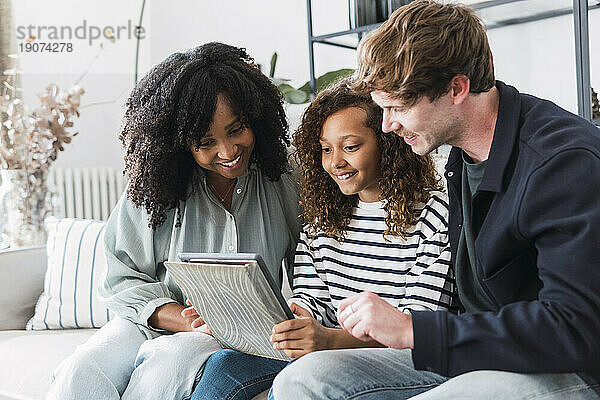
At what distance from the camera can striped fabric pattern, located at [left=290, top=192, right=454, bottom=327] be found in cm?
140

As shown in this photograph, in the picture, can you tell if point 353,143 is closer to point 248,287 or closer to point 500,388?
point 248,287

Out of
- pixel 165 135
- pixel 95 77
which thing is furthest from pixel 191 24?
pixel 165 135

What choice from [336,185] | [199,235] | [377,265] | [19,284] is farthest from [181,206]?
[19,284]

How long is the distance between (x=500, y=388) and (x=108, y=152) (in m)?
3.13

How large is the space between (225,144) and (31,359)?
2.43ft

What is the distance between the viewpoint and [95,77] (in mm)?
3779

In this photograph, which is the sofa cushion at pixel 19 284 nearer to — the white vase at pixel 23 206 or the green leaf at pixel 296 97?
the white vase at pixel 23 206

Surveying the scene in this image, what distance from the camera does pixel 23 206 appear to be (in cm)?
243

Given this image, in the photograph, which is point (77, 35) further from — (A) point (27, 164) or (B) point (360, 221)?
(B) point (360, 221)

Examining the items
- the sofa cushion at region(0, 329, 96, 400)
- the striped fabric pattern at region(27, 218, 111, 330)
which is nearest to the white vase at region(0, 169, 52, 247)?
the striped fabric pattern at region(27, 218, 111, 330)

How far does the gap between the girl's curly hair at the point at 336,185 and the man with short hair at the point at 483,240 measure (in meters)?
0.15

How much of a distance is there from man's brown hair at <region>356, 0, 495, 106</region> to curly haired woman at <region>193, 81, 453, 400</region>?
29cm

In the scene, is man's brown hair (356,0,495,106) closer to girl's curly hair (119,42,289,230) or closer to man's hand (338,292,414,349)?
man's hand (338,292,414,349)

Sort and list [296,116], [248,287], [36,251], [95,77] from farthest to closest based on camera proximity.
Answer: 1. [95,77]
2. [296,116]
3. [36,251]
4. [248,287]
